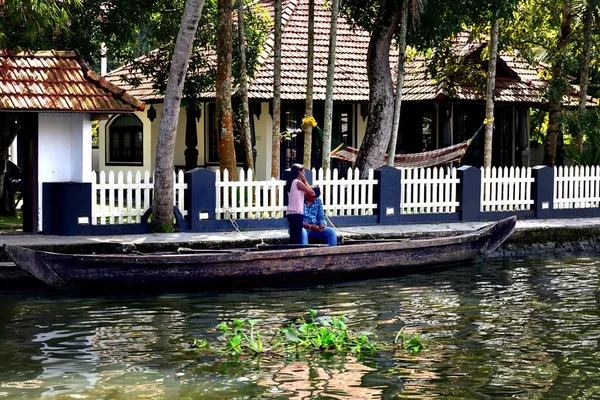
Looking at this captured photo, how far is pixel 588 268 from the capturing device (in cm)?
1966

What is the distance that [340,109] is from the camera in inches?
1200

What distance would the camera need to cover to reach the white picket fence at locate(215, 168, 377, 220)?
20.3 meters

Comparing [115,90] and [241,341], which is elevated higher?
[115,90]

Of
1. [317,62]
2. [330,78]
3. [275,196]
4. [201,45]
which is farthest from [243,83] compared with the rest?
[317,62]

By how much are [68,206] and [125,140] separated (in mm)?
13440

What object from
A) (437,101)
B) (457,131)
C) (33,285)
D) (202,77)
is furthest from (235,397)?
(457,131)

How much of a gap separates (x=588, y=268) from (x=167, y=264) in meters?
7.85

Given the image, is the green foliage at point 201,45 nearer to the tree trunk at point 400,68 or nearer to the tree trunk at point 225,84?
the tree trunk at point 225,84

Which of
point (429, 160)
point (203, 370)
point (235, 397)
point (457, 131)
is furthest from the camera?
point (457, 131)

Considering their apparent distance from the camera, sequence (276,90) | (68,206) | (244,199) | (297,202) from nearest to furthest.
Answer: (297,202), (68,206), (244,199), (276,90)

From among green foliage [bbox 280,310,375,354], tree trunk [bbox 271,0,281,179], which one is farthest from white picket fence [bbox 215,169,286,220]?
green foliage [bbox 280,310,375,354]

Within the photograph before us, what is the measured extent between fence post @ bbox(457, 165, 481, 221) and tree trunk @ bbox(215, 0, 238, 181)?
4615 millimetres

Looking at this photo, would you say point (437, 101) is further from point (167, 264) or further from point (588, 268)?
point (167, 264)

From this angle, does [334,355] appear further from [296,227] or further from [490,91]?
[490,91]
